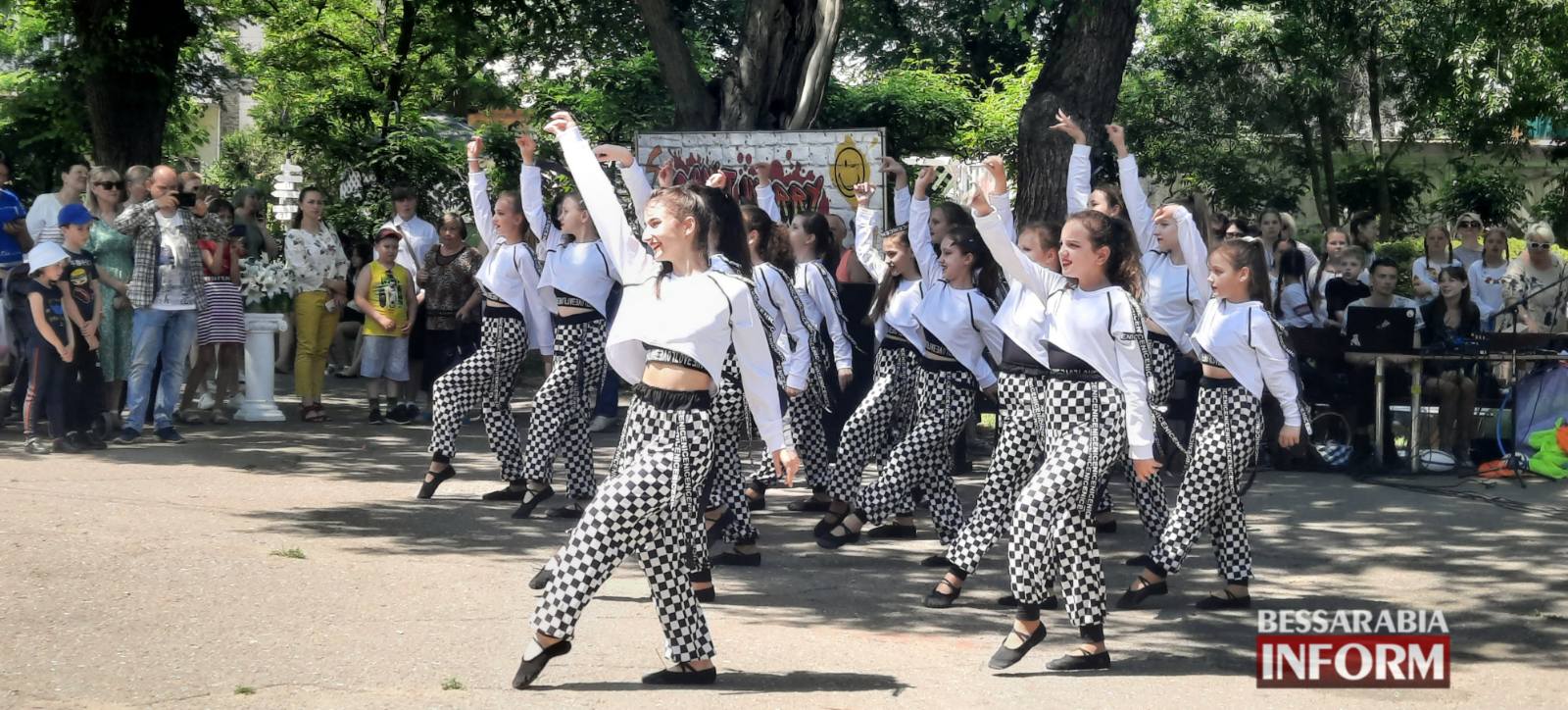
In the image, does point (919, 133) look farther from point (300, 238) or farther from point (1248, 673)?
point (1248, 673)

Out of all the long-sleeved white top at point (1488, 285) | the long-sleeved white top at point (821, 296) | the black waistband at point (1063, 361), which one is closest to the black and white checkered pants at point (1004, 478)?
the black waistband at point (1063, 361)

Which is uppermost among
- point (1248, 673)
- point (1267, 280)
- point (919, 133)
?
point (919, 133)

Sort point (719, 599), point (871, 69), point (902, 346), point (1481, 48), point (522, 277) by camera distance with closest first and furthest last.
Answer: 1. point (719, 599)
2. point (902, 346)
3. point (522, 277)
4. point (1481, 48)
5. point (871, 69)

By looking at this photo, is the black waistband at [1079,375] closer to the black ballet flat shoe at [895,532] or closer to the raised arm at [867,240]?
the black ballet flat shoe at [895,532]

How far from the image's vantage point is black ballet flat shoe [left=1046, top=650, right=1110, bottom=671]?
668 cm

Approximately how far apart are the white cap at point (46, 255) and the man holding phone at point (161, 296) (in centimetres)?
68

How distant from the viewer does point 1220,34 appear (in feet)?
97.0

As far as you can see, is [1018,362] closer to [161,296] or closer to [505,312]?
[505,312]

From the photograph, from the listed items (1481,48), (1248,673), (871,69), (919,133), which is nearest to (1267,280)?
(1248,673)

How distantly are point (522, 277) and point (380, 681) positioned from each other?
4318 mm

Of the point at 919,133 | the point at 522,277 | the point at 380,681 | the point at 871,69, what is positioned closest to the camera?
the point at 380,681

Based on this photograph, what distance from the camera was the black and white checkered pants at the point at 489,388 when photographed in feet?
32.7

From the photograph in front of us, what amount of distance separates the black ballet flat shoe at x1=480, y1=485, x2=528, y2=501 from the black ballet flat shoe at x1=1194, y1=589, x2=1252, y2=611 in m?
4.30

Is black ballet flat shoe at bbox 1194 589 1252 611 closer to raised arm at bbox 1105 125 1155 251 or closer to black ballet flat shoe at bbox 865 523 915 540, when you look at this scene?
black ballet flat shoe at bbox 865 523 915 540
